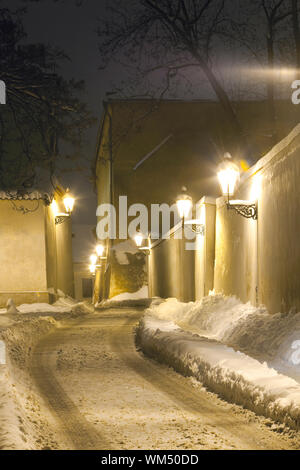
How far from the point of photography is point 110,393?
6688 mm

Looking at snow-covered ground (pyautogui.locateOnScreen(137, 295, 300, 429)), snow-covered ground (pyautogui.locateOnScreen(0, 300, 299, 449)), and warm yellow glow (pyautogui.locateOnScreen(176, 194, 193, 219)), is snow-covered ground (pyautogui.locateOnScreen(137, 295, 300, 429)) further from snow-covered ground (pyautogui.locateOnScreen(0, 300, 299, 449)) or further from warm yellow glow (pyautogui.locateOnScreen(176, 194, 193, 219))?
warm yellow glow (pyautogui.locateOnScreen(176, 194, 193, 219))

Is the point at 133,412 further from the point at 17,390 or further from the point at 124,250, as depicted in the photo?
the point at 124,250

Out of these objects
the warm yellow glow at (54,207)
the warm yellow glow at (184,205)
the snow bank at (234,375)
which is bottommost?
the snow bank at (234,375)

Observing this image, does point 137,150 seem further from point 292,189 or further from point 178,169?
point 292,189

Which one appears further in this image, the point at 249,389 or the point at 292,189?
the point at 292,189

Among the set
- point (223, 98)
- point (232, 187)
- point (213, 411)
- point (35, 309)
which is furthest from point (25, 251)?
point (213, 411)

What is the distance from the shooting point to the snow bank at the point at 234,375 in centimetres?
501

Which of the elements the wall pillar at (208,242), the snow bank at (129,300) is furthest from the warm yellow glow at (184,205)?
the snow bank at (129,300)

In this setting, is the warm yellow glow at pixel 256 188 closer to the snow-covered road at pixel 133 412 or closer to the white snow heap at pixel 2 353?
the snow-covered road at pixel 133 412

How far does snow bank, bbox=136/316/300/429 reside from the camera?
501 centimetres

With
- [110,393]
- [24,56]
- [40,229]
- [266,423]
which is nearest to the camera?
[266,423]

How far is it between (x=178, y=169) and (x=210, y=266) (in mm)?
19676

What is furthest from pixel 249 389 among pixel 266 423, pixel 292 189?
pixel 292 189

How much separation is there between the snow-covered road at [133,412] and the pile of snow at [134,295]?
71.1 feet
